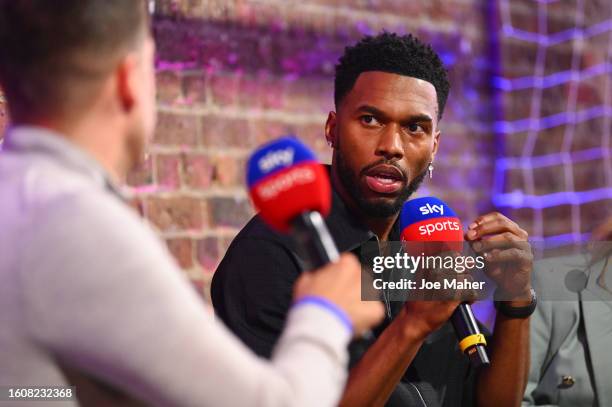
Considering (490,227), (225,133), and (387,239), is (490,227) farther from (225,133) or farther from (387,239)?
(225,133)

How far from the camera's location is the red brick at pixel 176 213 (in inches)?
107

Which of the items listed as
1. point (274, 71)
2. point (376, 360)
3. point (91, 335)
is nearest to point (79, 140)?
point (91, 335)

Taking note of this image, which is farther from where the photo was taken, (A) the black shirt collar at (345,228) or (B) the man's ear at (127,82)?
(A) the black shirt collar at (345,228)

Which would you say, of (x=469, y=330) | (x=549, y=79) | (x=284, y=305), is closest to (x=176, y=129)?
(x=284, y=305)

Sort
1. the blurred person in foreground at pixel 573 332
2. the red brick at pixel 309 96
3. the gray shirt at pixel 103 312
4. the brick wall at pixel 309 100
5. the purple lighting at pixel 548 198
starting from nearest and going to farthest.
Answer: the gray shirt at pixel 103 312 < the blurred person in foreground at pixel 573 332 < the brick wall at pixel 309 100 < the red brick at pixel 309 96 < the purple lighting at pixel 548 198

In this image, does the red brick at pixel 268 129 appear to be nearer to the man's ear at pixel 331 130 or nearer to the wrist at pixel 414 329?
the man's ear at pixel 331 130

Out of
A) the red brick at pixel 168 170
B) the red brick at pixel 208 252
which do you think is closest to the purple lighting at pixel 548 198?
the red brick at pixel 208 252

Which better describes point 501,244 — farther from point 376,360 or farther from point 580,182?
point 580,182

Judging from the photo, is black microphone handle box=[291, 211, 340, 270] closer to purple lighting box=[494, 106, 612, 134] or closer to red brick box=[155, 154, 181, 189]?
red brick box=[155, 154, 181, 189]

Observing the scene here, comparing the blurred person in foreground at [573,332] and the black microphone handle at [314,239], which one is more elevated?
the black microphone handle at [314,239]

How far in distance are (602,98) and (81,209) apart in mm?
3244

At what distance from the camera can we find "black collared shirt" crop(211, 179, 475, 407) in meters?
1.92

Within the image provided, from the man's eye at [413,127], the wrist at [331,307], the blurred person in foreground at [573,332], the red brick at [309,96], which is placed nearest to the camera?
the wrist at [331,307]

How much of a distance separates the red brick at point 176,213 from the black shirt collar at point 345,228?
2.31ft
